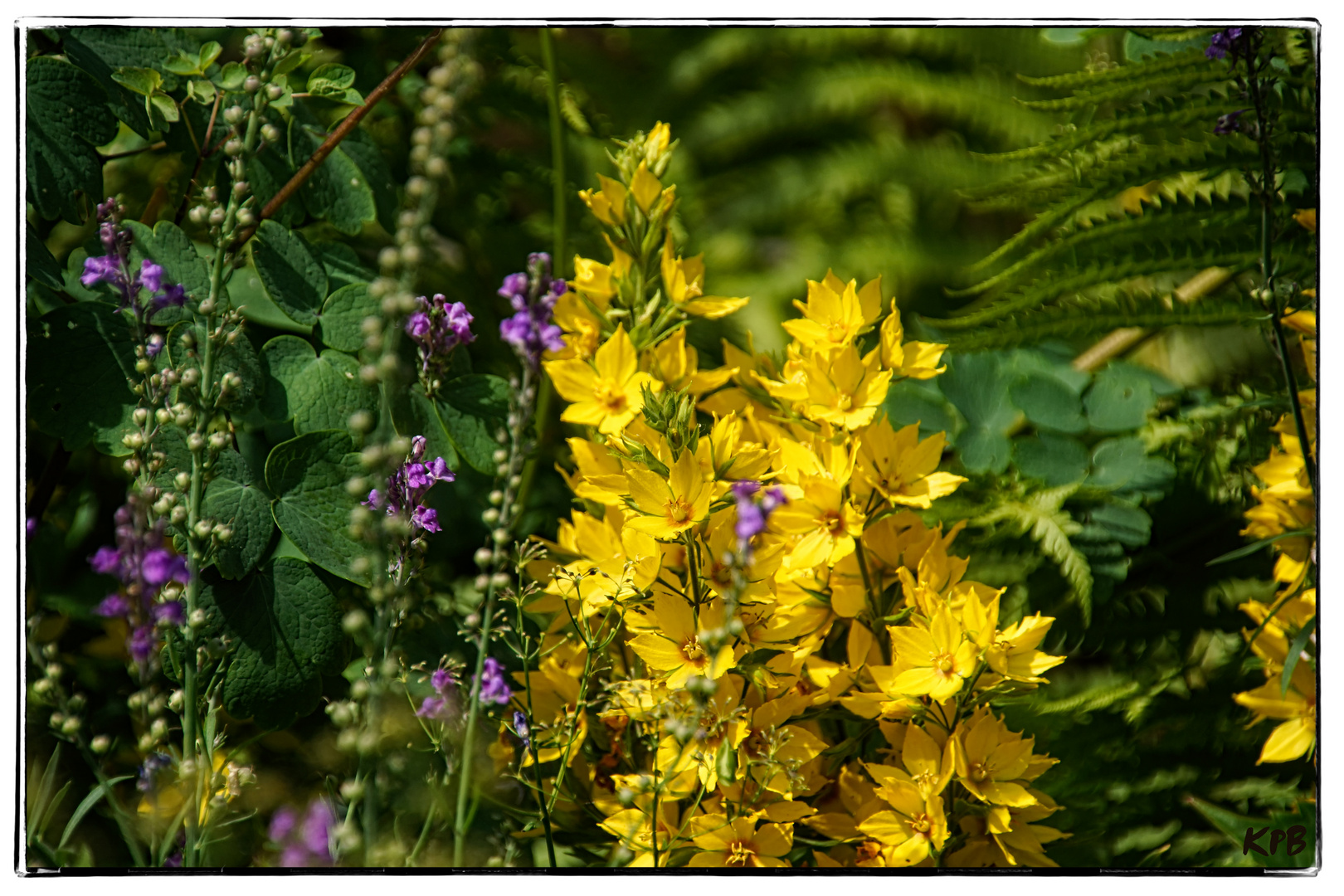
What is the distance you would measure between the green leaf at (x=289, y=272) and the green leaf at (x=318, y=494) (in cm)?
14

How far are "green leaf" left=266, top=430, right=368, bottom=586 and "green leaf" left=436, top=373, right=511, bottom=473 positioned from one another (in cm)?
10

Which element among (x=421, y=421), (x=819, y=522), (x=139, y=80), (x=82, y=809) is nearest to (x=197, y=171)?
(x=139, y=80)

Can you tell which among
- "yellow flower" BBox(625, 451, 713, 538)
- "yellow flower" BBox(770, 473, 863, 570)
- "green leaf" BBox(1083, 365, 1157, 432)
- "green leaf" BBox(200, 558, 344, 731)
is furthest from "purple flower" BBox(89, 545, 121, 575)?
"green leaf" BBox(1083, 365, 1157, 432)

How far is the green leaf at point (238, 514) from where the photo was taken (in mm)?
822

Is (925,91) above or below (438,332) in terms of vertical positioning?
above

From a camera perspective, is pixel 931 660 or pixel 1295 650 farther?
pixel 1295 650

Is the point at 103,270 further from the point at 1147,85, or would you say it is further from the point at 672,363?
the point at 1147,85

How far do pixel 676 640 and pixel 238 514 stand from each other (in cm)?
38

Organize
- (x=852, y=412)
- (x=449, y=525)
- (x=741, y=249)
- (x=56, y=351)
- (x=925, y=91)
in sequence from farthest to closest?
(x=741, y=249), (x=925, y=91), (x=449, y=525), (x=56, y=351), (x=852, y=412)

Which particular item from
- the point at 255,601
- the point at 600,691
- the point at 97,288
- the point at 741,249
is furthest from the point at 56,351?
the point at 741,249

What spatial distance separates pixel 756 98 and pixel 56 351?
172cm

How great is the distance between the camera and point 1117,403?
3.53 feet

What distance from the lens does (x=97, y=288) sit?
884 millimetres
